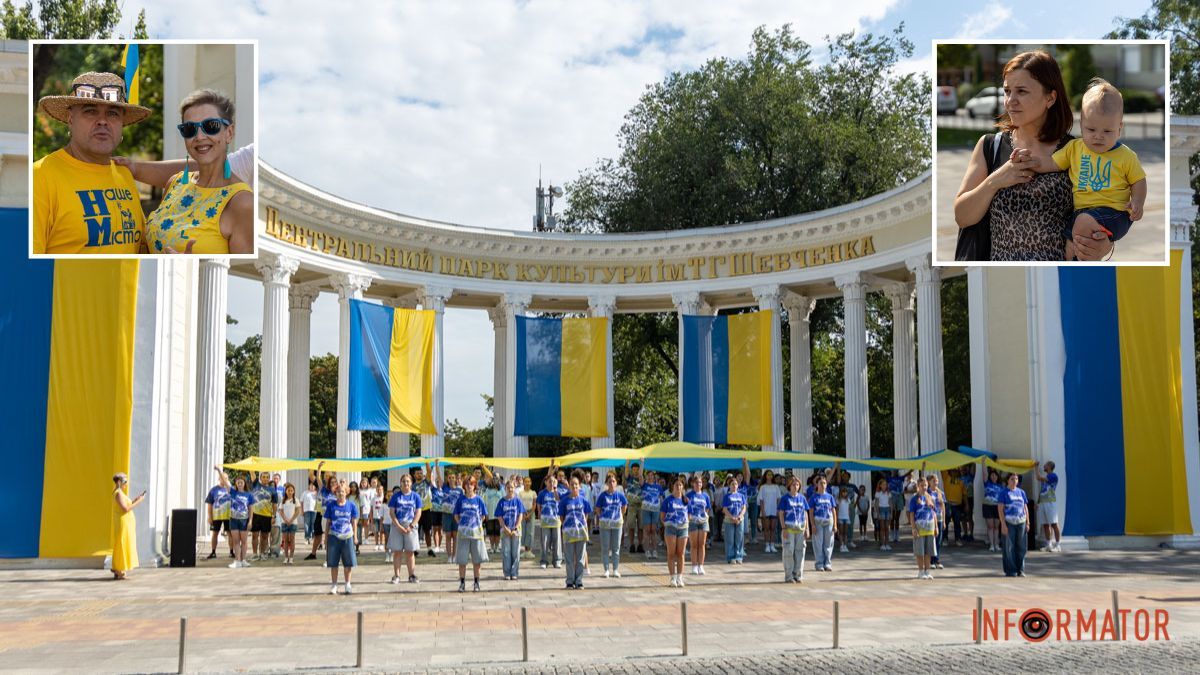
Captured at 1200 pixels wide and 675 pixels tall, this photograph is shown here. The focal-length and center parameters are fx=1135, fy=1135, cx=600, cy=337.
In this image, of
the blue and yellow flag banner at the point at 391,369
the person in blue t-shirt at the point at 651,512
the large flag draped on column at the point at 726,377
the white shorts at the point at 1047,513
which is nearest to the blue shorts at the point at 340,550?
the person in blue t-shirt at the point at 651,512

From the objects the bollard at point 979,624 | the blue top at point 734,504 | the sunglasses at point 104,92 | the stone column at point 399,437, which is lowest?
the bollard at point 979,624

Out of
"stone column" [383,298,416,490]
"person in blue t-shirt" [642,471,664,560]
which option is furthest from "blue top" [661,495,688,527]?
"stone column" [383,298,416,490]

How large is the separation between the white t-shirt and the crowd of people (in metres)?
5.49

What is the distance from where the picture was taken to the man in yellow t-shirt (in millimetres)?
18031

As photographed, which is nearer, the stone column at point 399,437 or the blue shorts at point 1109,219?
the blue shorts at point 1109,219

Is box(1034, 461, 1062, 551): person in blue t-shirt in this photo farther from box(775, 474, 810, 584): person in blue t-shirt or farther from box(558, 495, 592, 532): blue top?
box(558, 495, 592, 532): blue top

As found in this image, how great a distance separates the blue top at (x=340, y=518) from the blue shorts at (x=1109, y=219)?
11.9 m

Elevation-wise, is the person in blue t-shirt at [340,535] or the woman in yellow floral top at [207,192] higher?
the woman in yellow floral top at [207,192]

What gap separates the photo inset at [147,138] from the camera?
706 inches

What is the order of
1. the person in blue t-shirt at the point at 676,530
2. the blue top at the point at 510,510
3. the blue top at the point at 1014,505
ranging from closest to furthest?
the person in blue t-shirt at the point at 676,530, the blue top at the point at 510,510, the blue top at the point at 1014,505

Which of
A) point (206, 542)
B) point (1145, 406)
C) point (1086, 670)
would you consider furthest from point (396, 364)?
point (1086, 670)

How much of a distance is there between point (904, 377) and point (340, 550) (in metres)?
22.0

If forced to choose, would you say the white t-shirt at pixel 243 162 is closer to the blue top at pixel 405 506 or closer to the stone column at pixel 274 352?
the blue top at pixel 405 506

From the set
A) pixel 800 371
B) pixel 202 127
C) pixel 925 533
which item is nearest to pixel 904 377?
pixel 800 371
